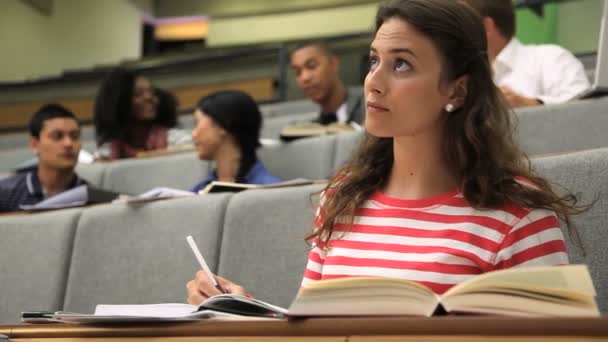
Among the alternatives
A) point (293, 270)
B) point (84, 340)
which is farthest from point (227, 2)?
point (84, 340)

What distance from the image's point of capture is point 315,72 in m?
2.38

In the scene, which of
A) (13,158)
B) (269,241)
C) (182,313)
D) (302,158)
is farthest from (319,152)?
(13,158)

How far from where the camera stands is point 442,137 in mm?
926

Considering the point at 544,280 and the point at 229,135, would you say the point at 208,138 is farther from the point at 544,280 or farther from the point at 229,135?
the point at 544,280

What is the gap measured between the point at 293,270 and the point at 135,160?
1027 millimetres

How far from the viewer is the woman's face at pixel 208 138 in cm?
192

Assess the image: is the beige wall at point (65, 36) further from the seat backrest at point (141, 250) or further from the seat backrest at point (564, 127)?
the seat backrest at point (564, 127)

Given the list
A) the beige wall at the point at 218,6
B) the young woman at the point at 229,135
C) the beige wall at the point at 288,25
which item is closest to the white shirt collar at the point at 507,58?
the young woman at the point at 229,135

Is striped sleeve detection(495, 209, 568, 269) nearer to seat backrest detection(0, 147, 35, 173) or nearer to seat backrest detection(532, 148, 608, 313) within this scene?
seat backrest detection(532, 148, 608, 313)

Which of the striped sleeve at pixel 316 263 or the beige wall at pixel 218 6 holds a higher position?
the beige wall at pixel 218 6

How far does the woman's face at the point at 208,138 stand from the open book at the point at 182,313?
1.17 metres

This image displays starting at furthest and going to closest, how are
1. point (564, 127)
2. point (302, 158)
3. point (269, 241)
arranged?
point (302, 158) < point (564, 127) < point (269, 241)

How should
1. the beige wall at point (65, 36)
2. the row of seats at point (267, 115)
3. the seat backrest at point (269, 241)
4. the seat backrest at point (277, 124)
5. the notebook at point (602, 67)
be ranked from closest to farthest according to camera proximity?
the seat backrest at point (269, 241) → the notebook at point (602, 67) → the seat backrest at point (277, 124) → the row of seats at point (267, 115) → the beige wall at point (65, 36)

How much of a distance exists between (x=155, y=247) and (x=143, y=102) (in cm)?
138
